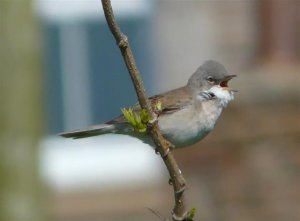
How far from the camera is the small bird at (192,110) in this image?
7.09 meters

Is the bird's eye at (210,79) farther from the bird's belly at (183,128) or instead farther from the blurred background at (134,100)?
the blurred background at (134,100)

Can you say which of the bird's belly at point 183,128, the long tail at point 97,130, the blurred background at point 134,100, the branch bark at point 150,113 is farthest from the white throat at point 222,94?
the branch bark at point 150,113

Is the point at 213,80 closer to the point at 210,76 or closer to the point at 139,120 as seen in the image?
the point at 210,76

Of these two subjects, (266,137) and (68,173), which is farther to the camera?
(68,173)

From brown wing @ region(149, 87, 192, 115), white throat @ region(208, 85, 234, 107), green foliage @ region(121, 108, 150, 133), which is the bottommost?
brown wing @ region(149, 87, 192, 115)

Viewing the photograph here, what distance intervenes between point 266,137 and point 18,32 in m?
5.04

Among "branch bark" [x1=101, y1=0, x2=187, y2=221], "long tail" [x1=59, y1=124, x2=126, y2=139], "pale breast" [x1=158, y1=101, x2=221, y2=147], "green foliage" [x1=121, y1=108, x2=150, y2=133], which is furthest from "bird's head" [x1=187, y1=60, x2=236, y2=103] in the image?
"branch bark" [x1=101, y1=0, x2=187, y2=221]

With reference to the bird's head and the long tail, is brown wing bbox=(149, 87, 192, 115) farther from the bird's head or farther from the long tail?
the long tail

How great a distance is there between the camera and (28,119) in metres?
8.98

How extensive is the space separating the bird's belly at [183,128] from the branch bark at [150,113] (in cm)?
186

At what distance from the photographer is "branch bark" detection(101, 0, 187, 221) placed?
505 cm

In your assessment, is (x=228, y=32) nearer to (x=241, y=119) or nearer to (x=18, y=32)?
(x=241, y=119)

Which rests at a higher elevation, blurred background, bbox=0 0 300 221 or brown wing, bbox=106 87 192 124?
brown wing, bbox=106 87 192 124

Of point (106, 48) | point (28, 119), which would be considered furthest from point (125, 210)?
point (28, 119)
